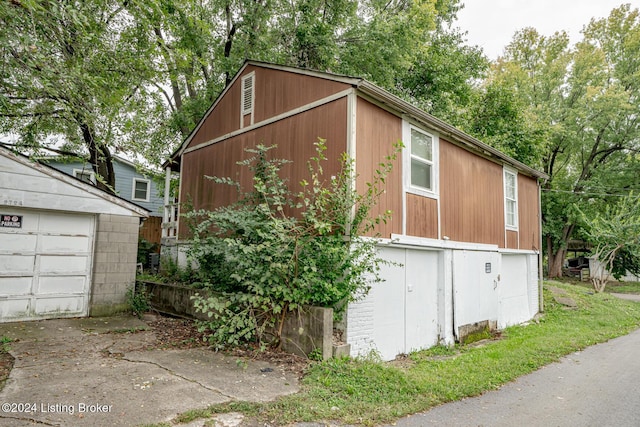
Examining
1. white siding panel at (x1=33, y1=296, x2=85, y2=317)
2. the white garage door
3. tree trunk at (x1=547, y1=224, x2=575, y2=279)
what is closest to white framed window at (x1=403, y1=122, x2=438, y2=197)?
the white garage door

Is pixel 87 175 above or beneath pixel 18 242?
above

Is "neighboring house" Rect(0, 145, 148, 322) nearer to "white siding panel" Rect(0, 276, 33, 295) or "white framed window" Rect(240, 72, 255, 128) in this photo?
"white siding panel" Rect(0, 276, 33, 295)

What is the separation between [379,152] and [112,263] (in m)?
6.35

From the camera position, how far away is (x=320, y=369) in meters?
5.28

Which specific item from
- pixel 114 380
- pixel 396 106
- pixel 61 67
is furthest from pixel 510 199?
pixel 61 67

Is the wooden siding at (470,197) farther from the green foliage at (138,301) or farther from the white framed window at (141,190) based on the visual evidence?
the white framed window at (141,190)

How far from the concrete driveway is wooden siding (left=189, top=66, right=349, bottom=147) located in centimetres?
484

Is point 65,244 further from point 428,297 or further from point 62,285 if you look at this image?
point 428,297

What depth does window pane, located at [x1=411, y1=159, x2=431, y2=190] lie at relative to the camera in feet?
25.9

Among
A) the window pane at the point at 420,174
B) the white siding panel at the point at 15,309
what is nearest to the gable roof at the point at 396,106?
the window pane at the point at 420,174

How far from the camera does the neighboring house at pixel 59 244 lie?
7.59 meters

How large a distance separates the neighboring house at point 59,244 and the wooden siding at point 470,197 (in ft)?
23.5

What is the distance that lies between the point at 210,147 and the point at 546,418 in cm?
894

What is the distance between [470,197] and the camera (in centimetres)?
958
